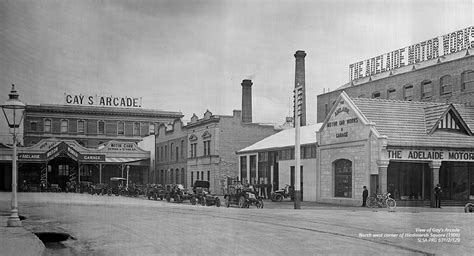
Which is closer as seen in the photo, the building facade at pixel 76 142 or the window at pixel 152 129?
the building facade at pixel 76 142

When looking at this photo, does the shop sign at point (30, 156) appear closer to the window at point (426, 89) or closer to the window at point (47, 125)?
the window at point (47, 125)

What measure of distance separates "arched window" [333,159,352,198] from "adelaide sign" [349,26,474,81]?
59.0 feet

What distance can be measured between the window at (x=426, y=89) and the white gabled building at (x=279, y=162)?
1048 cm

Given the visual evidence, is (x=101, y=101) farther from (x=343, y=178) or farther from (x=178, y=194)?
(x=343, y=178)

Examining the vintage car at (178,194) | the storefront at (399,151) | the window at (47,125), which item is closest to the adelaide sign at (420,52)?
the storefront at (399,151)

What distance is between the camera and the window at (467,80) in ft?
135

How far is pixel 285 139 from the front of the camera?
41.9m

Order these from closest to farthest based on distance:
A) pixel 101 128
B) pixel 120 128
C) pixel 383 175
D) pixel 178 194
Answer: pixel 101 128, pixel 120 128, pixel 383 175, pixel 178 194

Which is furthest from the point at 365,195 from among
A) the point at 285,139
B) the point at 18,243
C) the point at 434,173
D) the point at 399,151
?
the point at 18,243

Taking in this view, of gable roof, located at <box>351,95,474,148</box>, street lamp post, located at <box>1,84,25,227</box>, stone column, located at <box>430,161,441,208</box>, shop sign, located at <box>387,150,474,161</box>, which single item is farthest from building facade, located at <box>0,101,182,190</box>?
stone column, located at <box>430,161,441,208</box>

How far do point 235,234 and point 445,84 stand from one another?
33.6 m

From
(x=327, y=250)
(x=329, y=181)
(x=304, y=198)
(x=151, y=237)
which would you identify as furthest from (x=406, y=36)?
(x=304, y=198)

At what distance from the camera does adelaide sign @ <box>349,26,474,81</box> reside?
145 ft

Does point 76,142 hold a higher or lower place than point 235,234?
higher
